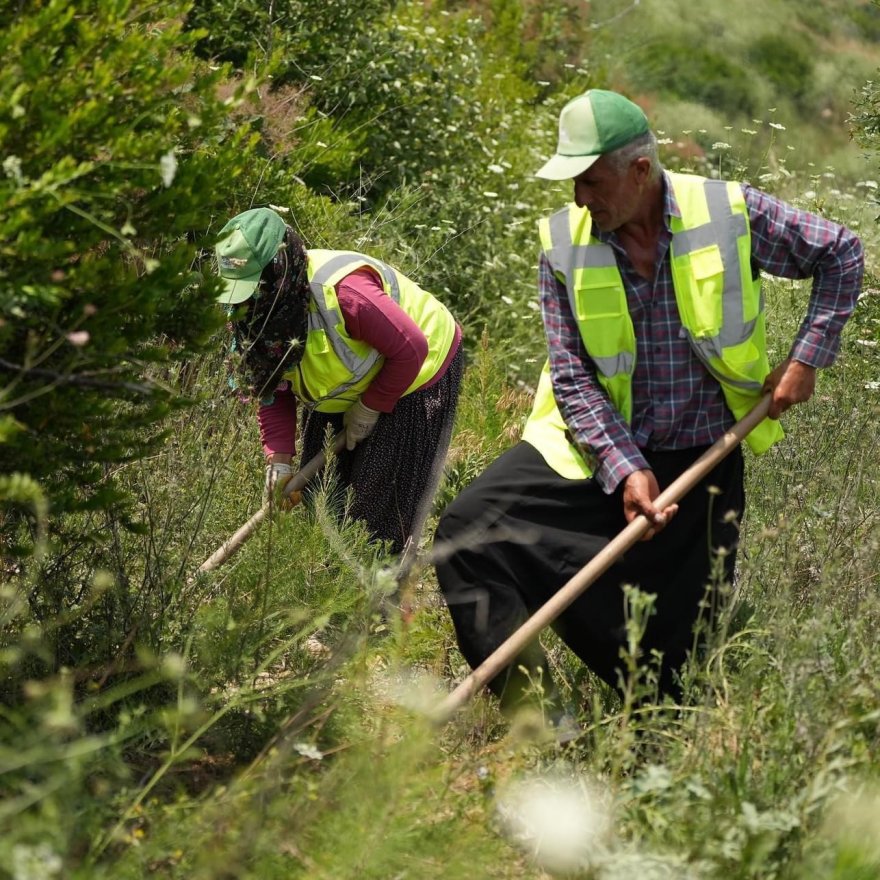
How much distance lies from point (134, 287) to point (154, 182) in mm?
239

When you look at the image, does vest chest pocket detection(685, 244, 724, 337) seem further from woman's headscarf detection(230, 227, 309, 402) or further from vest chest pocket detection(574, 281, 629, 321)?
woman's headscarf detection(230, 227, 309, 402)

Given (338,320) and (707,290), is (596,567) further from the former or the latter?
(338,320)

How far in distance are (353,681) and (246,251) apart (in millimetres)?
1234

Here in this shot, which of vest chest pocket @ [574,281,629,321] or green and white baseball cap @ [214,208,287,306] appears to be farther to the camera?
green and white baseball cap @ [214,208,287,306]

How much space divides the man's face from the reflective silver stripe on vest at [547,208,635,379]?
10 centimetres

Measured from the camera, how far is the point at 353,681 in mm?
3492

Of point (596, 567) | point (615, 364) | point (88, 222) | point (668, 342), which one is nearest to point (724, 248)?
point (668, 342)

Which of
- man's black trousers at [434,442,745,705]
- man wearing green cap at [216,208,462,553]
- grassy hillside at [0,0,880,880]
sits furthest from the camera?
man wearing green cap at [216,208,462,553]

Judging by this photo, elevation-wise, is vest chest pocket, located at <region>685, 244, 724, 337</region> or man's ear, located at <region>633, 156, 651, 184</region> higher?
man's ear, located at <region>633, 156, 651, 184</region>

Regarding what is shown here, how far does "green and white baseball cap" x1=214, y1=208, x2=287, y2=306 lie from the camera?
386 cm

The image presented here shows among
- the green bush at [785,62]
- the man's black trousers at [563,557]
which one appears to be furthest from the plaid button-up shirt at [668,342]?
the green bush at [785,62]

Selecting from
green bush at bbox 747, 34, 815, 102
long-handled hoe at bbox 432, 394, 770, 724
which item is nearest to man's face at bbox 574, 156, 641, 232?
long-handled hoe at bbox 432, 394, 770, 724

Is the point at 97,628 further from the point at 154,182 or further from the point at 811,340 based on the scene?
the point at 811,340

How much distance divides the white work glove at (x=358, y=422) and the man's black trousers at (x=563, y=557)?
0.78m
